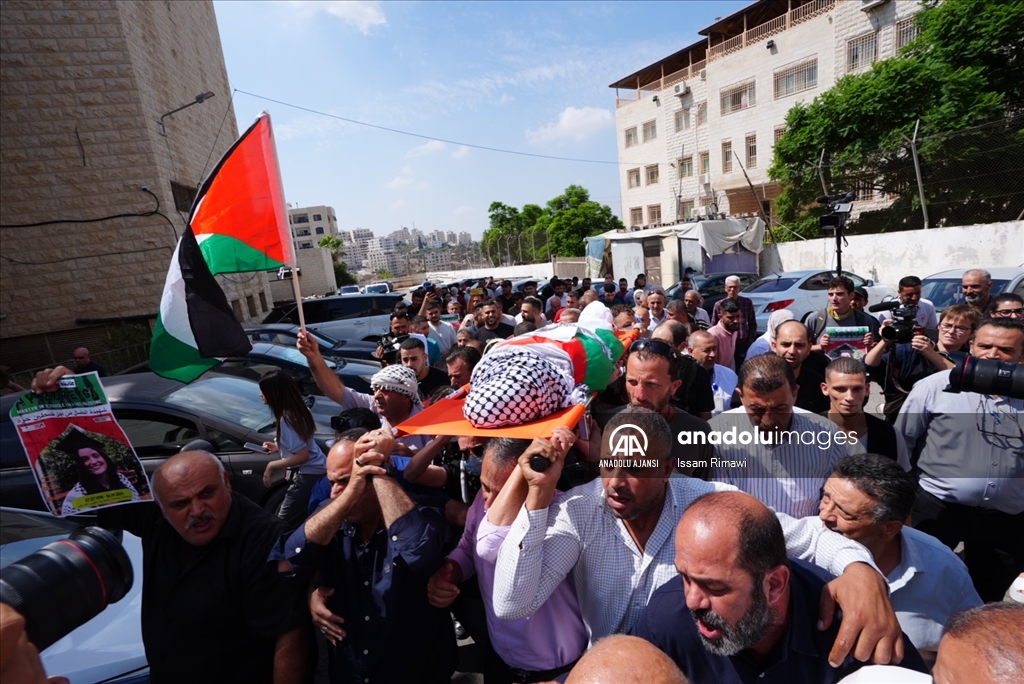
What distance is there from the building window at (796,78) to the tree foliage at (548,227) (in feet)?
48.3

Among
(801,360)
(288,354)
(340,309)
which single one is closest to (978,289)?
(801,360)

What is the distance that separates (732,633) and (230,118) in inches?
910

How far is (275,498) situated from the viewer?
4043 mm

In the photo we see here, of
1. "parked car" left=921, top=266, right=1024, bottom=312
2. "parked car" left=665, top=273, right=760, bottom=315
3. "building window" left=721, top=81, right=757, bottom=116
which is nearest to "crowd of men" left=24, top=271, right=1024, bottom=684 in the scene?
"parked car" left=921, top=266, right=1024, bottom=312

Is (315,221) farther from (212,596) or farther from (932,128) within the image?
(212,596)

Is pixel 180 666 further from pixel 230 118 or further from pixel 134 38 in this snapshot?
pixel 230 118

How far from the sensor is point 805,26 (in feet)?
83.0

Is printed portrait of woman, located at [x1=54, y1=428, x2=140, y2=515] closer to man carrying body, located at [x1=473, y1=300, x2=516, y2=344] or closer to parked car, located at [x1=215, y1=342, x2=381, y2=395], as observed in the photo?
parked car, located at [x1=215, y1=342, x2=381, y2=395]

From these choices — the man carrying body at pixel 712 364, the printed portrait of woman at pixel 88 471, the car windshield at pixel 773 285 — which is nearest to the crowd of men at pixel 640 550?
the printed portrait of woman at pixel 88 471

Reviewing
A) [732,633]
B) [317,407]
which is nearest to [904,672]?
[732,633]

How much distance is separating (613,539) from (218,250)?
7.97 ft

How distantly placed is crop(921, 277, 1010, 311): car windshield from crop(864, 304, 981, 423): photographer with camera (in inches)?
155

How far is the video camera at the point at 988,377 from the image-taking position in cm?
216

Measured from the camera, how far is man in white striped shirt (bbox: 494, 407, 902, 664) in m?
1.66
